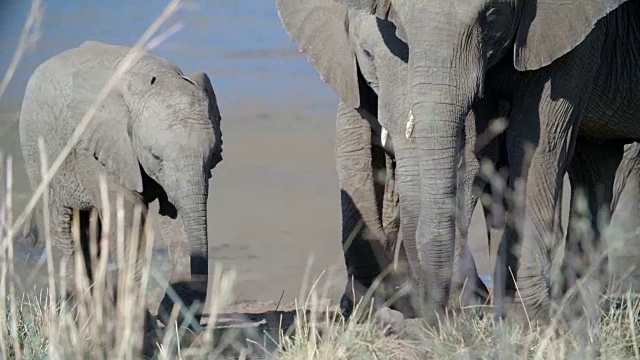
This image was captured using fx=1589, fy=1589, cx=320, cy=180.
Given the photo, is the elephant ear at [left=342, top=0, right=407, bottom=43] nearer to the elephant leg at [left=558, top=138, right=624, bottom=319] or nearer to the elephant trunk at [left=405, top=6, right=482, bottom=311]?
the elephant trunk at [left=405, top=6, right=482, bottom=311]

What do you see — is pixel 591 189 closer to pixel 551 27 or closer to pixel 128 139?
pixel 551 27

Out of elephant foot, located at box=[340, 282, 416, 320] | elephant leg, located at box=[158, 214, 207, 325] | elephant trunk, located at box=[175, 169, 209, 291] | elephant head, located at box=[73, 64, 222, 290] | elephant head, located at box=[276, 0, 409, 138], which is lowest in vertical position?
elephant foot, located at box=[340, 282, 416, 320]

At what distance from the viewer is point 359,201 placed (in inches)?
285

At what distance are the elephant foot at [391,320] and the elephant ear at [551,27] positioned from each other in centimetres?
108

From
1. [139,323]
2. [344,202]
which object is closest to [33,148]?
[344,202]

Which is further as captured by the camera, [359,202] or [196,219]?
[359,202]

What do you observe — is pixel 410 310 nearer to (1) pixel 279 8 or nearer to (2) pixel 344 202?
(2) pixel 344 202

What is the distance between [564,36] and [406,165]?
2.61 feet

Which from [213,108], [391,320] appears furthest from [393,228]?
[391,320]

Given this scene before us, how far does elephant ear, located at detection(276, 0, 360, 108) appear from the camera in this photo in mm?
6816

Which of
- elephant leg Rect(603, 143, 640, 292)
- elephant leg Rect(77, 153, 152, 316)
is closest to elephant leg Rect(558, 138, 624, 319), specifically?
elephant leg Rect(603, 143, 640, 292)

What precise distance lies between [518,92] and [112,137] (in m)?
2.25

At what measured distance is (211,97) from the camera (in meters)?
7.47

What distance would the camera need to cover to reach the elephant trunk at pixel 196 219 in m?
6.76
